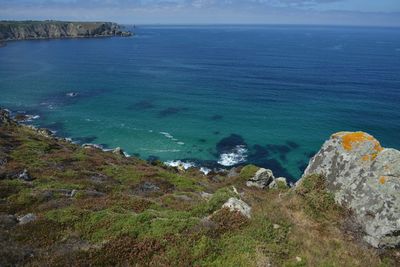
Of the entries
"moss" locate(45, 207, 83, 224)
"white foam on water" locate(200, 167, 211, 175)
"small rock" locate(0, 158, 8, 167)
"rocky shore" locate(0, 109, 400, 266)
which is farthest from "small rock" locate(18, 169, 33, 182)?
"white foam on water" locate(200, 167, 211, 175)

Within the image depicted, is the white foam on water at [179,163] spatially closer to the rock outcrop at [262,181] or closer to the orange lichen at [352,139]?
the rock outcrop at [262,181]

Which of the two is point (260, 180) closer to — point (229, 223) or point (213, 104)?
point (229, 223)

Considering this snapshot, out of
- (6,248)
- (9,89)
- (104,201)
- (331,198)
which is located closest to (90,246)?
(6,248)

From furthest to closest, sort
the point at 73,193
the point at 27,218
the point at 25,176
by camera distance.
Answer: the point at 25,176 → the point at 73,193 → the point at 27,218

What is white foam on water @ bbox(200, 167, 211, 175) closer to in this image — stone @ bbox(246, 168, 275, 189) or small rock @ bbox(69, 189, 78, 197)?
stone @ bbox(246, 168, 275, 189)

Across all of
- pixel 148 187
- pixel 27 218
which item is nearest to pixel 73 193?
pixel 27 218

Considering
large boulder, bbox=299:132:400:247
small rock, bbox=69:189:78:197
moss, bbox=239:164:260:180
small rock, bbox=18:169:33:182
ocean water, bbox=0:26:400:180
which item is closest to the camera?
large boulder, bbox=299:132:400:247

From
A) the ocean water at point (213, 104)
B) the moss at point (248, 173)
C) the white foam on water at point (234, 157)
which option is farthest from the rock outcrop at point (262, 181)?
the white foam on water at point (234, 157)
